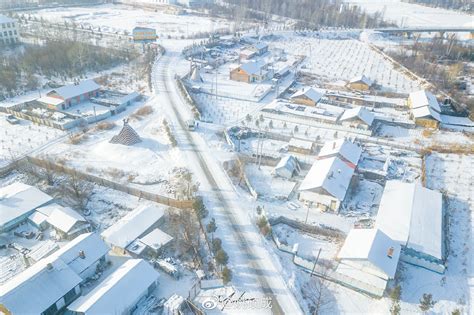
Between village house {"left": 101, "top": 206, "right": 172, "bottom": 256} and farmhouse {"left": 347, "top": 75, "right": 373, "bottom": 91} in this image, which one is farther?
farmhouse {"left": 347, "top": 75, "right": 373, "bottom": 91}

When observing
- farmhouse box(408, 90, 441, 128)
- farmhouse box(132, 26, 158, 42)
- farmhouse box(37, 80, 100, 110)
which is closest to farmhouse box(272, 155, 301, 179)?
farmhouse box(408, 90, 441, 128)

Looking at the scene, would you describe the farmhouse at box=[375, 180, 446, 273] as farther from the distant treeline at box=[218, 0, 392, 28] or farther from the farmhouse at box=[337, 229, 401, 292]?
the distant treeline at box=[218, 0, 392, 28]

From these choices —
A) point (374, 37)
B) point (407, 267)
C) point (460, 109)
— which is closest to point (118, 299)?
point (407, 267)

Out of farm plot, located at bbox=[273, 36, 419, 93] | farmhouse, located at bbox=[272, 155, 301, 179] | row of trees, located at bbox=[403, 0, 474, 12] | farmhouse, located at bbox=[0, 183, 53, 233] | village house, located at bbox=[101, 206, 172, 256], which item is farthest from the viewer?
row of trees, located at bbox=[403, 0, 474, 12]

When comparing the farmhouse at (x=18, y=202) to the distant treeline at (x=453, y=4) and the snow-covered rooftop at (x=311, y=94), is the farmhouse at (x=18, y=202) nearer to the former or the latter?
the snow-covered rooftop at (x=311, y=94)

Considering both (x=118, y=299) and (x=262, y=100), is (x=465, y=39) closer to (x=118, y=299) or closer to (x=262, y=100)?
(x=262, y=100)

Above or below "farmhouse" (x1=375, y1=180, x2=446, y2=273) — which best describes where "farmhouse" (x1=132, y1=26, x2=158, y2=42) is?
above

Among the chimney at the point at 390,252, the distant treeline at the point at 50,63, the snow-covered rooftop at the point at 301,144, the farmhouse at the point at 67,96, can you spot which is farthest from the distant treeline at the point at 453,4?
the chimney at the point at 390,252
